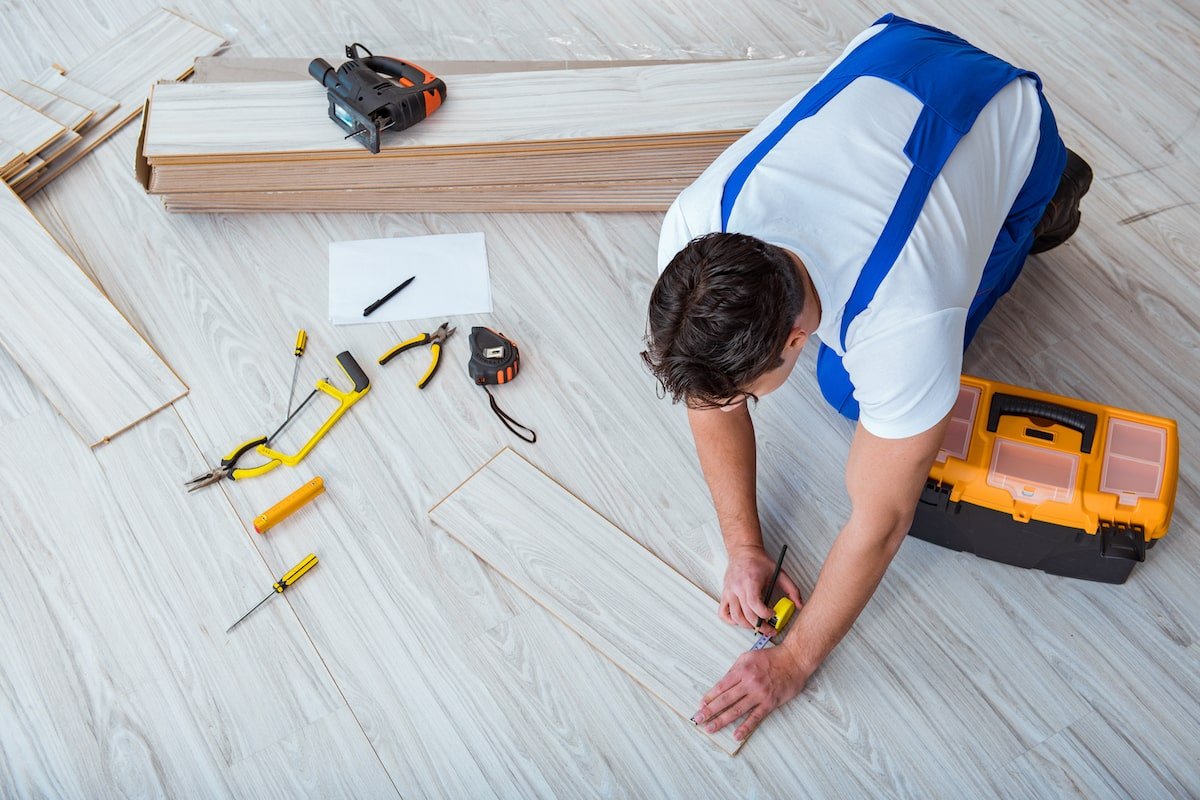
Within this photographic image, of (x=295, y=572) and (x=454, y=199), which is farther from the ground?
(x=454, y=199)

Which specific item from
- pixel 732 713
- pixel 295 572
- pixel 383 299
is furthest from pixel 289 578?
pixel 732 713

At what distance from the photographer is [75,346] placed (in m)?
2.38

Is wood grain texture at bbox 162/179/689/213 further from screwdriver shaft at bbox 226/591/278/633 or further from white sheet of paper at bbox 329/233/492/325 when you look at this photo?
screwdriver shaft at bbox 226/591/278/633

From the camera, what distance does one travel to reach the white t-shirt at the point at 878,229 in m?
1.49

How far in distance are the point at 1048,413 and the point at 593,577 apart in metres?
1.01

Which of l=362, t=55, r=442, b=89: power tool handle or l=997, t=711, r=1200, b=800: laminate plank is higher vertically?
Result: l=362, t=55, r=442, b=89: power tool handle

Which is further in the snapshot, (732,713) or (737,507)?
(737,507)

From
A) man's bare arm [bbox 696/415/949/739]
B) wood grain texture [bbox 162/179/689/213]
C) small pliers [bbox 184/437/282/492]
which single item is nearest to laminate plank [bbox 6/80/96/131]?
wood grain texture [bbox 162/179/689/213]

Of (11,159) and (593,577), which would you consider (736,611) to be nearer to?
(593,577)

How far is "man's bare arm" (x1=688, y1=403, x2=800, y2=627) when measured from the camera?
1.98m

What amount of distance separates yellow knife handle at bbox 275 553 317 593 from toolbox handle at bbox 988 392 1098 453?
4.88ft

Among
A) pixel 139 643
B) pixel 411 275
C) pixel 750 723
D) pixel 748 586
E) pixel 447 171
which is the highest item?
pixel 447 171

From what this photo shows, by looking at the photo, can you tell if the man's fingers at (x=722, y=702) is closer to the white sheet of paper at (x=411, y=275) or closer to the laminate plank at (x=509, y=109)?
the white sheet of paper at (x=411, y=275)

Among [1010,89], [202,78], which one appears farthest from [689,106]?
[202,78]
